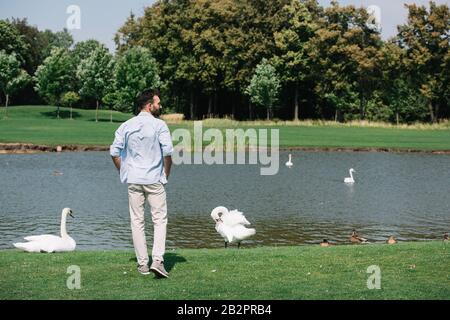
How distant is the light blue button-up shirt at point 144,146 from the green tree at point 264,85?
224 ft

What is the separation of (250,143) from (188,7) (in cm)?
4181

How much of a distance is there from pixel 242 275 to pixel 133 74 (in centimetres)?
7024

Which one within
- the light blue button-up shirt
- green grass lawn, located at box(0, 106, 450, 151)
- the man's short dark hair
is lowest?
green grass lawn, located at box(0, 106, 450, 151)

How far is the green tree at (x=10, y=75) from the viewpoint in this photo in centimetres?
7869

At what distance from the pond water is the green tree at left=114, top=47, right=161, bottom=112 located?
39374 millimetres

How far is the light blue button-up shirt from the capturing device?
Result: 930 centimetres

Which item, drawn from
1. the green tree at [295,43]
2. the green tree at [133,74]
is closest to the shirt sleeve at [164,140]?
the green tree at [133,74]

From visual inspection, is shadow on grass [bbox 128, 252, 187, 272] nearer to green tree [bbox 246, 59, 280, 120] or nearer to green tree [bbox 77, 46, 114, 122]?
green tree [bbox 246, 59, 280, 120]

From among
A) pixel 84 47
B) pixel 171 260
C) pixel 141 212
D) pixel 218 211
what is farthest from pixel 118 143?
pixel 84 47

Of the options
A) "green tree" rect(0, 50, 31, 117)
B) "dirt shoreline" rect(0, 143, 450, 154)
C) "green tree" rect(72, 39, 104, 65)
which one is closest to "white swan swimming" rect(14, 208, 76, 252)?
"dirt shoreline" rect(0, 143, 450, 154)

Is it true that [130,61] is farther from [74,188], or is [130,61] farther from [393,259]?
[393,259]

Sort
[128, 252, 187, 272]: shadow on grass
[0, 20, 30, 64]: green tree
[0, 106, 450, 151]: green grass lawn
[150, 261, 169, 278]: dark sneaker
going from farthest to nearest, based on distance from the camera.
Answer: [0, 20, 30, 64]: green tree, [0, 106, 450, 151]: green grass lawn, [128, 252, 187, 272]: shadow on grass, [150, 261, 169, 278]: dark sneaker

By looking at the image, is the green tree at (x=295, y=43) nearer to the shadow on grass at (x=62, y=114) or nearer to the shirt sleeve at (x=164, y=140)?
the shadow on grass at (x=62, y=114)

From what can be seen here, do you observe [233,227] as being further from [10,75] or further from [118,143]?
[10,75]
